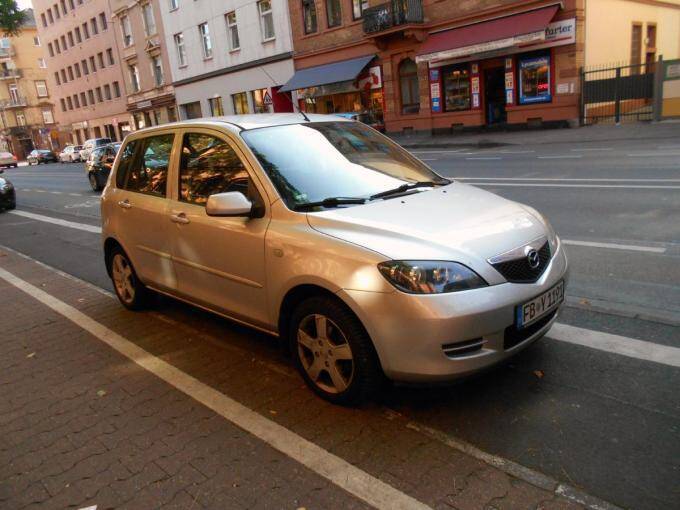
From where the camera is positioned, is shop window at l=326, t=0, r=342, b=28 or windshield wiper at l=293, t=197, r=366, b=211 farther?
shop window at l=326, t=0, r=342, b=28

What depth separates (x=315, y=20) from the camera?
3153 cm

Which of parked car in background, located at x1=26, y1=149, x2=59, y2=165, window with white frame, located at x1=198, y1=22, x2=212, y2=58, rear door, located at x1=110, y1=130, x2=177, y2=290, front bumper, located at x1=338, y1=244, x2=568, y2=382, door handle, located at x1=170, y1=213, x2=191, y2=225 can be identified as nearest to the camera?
front bumper, located at x1=338, y1=244, x2=568, y2=382

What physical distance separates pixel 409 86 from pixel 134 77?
109ft

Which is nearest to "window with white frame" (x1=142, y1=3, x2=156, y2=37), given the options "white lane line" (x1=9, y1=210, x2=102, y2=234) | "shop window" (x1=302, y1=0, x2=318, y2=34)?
"shop window" (x1=302, y1=0, x2=318, y2=34)

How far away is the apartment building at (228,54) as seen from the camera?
112ft

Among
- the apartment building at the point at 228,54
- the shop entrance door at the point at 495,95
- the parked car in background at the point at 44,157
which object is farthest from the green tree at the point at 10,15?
the shop entrance door at the point at 495,95

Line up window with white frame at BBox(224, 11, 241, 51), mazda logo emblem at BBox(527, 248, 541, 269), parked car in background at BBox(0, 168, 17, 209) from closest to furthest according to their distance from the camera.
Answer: mazda logo emblem at BBox(527, 248, 541, 269) < parked car in background at BBox(0, 168, 17, 209) < window with white frame at BBox(224, 11, 241, 51)

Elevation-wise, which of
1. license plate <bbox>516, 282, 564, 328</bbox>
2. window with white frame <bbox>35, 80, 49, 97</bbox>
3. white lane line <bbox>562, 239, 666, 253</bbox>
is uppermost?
window with white frame <bbox>35, 80, 49, 97</bbox>

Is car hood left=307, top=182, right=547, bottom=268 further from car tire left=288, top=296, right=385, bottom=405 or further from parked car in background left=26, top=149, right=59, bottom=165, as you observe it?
parked car in background left=26, top=149, right=59, bottom=165

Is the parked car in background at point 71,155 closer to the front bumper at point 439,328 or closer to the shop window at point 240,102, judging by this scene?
the shop window at point 240,102

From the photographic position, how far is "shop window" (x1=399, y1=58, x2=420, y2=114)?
2695cm

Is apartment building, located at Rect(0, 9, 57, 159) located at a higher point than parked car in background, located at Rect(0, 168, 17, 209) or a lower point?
higher

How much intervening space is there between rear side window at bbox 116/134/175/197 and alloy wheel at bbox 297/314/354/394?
77.0 inches

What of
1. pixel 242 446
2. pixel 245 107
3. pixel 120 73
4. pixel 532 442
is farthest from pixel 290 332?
pixel 120 73
